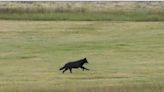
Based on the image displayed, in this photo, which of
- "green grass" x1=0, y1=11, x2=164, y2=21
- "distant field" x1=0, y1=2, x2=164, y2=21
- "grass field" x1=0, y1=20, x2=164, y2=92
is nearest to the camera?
"grass field" x1=0, y1=20, x2=164, y2=92

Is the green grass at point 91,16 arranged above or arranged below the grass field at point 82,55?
above

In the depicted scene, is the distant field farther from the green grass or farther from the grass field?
the grass field

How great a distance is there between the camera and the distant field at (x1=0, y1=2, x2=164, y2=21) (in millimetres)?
29609

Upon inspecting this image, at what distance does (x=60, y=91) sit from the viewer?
13859mm

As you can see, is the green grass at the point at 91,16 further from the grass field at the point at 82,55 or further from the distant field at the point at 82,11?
the grass field at the point at 82,55

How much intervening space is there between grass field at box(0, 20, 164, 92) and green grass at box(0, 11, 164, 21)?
679 mm

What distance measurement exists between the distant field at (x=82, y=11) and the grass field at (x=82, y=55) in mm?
886

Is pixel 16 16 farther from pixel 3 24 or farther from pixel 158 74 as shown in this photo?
pixel 158 74

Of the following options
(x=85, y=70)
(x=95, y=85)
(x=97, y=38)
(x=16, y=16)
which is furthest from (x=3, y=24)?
(x=95, y=85)

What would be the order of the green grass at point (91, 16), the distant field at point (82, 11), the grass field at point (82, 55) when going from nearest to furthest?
1. the grass field at point (82, 55)
2. the green grass at point (91, 16)
3. the distant field at point (82, 11)

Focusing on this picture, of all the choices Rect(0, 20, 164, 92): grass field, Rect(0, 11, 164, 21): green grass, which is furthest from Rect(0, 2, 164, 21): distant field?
Rect(0, 20, 164, 92): grass field

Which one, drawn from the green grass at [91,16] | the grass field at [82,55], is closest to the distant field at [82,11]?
the green grass at [91,16]

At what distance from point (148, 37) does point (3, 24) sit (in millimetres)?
5528

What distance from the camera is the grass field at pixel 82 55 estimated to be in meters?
16.0
